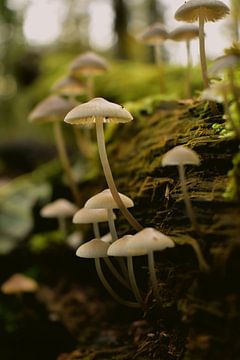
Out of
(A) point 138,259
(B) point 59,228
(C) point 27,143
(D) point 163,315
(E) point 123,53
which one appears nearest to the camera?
(D) point 163,315

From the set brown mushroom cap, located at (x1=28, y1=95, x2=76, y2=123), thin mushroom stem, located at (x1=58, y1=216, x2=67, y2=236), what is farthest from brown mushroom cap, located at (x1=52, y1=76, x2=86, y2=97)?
thin mushroom stem, located at (x1=58, y1=216, x2=67, y2=236)

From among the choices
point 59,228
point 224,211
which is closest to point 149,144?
point 224,211

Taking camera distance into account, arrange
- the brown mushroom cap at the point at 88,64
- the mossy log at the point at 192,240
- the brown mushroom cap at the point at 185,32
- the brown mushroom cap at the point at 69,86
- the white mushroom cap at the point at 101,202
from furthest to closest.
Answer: the brown mushroom cap at the point at 69,86, the brown mushroom cap at the point at 88,64, the brown mushroom cap at the point at 185,32, the white mushroom cap at the point at 101,202, the mossy log at the point at 192,240

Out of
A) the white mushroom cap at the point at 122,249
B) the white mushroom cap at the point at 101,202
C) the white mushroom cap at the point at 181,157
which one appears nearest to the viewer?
the white mushroom cap at the point at 181,157

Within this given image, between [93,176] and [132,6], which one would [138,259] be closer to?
[93,176]

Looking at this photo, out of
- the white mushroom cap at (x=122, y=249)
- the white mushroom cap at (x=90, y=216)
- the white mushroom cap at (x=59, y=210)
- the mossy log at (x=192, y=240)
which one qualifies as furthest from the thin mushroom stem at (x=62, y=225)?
the white mushroom cap at (x=122, y=249)

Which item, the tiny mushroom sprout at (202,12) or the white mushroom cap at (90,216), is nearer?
the tiny mushroom sprout at (202,12)

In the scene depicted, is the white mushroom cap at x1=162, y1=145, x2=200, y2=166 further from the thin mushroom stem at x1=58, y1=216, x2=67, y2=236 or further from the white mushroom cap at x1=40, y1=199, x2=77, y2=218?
the thin mushroom stem at x1=58, y1=216, x2=67, y2=236

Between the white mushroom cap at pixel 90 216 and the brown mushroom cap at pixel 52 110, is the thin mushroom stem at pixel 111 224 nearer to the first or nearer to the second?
the white mushroom cap at pixel 90 216
